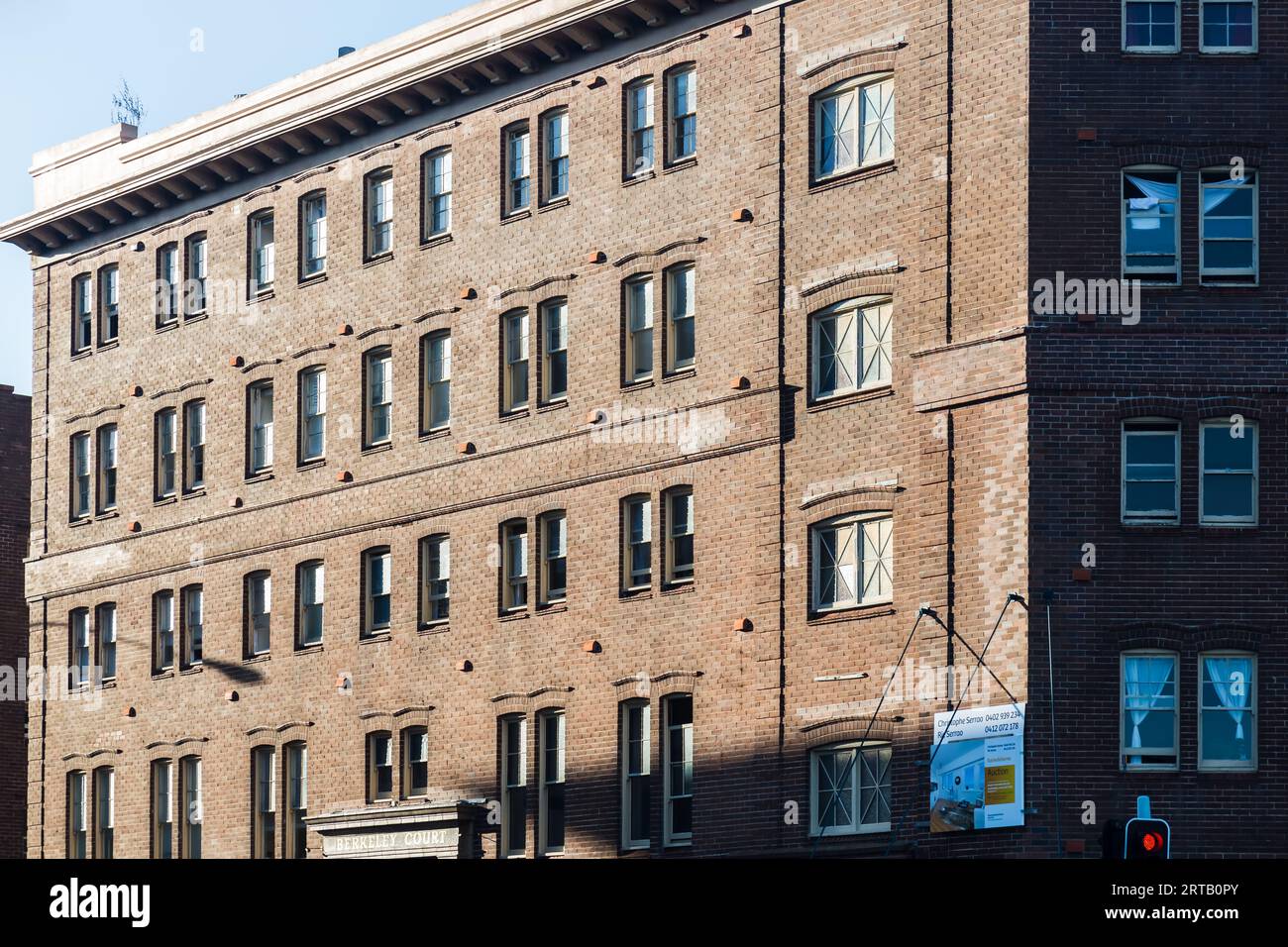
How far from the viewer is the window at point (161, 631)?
5200cm

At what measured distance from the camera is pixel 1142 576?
3578 centimetres

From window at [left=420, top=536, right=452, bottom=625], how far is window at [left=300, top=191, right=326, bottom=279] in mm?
6951

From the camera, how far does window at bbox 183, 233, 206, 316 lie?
52.4 metres

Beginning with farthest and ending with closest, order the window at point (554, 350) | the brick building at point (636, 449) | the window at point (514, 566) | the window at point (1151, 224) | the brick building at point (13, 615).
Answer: the brick building at point (13, 615) → the window at point (514, 566) → the window at point (554, 350) → the window at point (1151, 224) → the brick building at point (636, 449)

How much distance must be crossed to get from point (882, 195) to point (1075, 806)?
1045cm

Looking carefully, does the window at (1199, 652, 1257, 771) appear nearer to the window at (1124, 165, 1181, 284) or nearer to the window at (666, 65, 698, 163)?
the window at (1124, 165, 1181, 284)

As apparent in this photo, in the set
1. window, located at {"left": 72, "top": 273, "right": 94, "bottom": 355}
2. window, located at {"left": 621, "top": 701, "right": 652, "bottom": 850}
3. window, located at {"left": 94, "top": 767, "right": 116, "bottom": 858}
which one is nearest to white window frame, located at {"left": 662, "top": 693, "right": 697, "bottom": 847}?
window, located at {"left": 621, "top": 701, "right": 652, "bottom": 850}

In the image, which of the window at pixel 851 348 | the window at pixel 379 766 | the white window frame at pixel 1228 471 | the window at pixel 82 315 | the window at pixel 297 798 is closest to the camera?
the white window frame at pixel 1228 471

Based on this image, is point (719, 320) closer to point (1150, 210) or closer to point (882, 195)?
point (882, 195)

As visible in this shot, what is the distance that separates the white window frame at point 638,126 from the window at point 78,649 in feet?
63.7

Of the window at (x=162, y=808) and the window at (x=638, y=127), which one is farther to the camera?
the window at (x=162, y=808)

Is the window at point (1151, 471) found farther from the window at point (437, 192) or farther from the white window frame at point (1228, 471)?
the window at point (437, 192)

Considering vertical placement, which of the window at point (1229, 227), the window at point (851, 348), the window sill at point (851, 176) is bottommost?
the window at point (851, 348)

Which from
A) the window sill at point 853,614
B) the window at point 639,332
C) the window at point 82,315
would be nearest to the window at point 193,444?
the window at point 82,315
